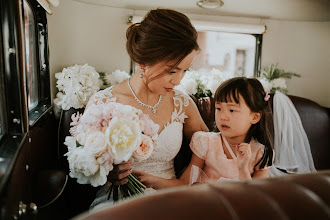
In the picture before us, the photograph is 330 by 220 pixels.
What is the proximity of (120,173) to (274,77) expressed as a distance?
2933mm

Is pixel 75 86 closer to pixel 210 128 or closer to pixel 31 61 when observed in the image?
pixel 31 61

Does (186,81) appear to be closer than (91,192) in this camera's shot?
No

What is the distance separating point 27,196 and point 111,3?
8.20 feet

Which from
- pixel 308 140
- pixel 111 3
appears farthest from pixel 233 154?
pixel 111 3

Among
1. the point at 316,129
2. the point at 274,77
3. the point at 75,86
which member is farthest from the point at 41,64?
the point at 316,129

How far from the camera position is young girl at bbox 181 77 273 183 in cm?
190

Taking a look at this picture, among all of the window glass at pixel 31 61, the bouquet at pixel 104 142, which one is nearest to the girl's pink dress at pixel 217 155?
the bouquet at pixel 104 142

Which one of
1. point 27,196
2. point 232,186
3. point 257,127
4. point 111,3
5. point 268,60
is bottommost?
point 27,196

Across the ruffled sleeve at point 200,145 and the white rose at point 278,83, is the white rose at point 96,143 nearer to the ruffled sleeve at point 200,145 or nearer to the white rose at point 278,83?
the ruffled sleeve at point 200,145

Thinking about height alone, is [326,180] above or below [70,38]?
below

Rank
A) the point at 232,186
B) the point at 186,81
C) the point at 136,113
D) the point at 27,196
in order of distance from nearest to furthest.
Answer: the point at 232,186 < the point at 27,196 < the point at 136,113 < the point at 186,81

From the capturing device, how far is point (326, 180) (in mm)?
769

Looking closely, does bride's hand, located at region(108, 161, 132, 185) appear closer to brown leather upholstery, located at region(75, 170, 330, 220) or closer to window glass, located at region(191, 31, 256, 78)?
brown leather upholstery, located at region(75, 170, 330, 220)

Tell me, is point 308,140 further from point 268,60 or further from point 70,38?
point 70,38
